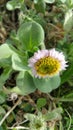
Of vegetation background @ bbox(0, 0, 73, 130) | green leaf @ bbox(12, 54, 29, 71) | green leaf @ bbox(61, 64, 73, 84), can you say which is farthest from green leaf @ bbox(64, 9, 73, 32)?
green leaf @ bbox(12, 54, 29, 71)

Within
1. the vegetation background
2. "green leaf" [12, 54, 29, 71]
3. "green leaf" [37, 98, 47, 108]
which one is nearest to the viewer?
"green leaf" [12, 54, 29, 71]

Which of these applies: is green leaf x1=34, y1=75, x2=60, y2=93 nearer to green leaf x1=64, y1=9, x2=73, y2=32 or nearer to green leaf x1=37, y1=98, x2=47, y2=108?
green leaf x1=37, y1=98, x2=47, y2=108

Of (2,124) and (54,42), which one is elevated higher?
(54,42)

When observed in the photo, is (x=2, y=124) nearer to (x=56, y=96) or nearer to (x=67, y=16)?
(x=56, y=96)

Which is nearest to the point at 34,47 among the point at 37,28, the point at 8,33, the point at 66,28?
the point at 37,28

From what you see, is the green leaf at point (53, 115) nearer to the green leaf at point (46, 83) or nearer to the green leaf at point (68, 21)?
the green leaf at point (46, 83)

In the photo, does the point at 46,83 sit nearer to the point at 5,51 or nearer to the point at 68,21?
the point at 5,51

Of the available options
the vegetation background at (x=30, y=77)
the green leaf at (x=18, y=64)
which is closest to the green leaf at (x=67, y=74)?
the vegetation background at (x=30, y=77)
